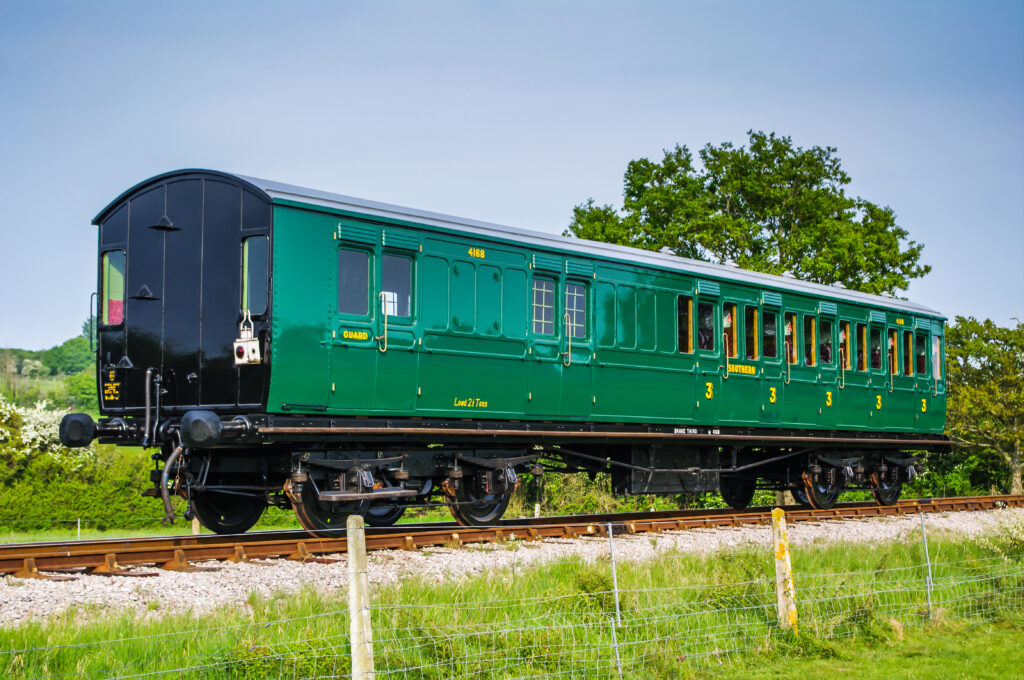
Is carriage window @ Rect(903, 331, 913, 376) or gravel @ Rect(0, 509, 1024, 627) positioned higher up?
carriage window @ Rect(903, 331, 913, 376)

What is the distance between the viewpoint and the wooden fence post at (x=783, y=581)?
9.45m

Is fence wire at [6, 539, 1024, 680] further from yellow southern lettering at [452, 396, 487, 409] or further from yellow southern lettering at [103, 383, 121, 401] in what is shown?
yellow southern lettering at [103, 383, 121, 401]

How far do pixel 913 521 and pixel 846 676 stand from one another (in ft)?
34.6

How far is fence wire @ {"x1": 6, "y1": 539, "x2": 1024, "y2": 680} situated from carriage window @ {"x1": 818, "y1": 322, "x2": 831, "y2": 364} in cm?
767

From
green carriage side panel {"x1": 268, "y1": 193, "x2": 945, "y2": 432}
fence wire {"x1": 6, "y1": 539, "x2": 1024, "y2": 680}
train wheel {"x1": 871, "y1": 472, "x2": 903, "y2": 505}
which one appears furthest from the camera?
train wheel {"x1": 871, "y1": 472, "x2": 903, "y2": 505}

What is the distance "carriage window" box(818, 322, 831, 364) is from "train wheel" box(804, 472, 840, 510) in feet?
6.99

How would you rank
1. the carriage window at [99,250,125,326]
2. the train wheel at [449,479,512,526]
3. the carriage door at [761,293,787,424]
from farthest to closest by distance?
the carriage door at [761,293,787,424] → the train wheel at [449,479,512,526] → the carriage window at [99,250,125,326]

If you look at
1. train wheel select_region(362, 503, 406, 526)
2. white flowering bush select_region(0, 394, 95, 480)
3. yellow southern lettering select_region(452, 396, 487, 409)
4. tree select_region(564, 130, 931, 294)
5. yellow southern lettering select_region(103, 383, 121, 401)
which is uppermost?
tree select_region(564, 130, 931, 294)

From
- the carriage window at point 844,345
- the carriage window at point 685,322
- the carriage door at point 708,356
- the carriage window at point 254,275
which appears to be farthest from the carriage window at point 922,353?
the carriage window at point 254,275

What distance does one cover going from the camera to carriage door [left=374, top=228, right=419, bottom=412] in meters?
12.5

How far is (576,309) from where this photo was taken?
15.2m

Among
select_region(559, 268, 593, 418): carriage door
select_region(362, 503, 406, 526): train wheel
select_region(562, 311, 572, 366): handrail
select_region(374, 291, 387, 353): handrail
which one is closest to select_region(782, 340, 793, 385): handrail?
select_region(559, 268, 593, 418): carriage door

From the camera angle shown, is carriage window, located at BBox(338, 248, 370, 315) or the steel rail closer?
the steel rail

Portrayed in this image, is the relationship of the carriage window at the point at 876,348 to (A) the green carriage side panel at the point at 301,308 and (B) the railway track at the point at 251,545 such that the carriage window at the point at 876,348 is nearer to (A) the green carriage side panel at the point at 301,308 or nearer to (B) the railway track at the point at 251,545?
(B) the railway track at the point at 251,545
